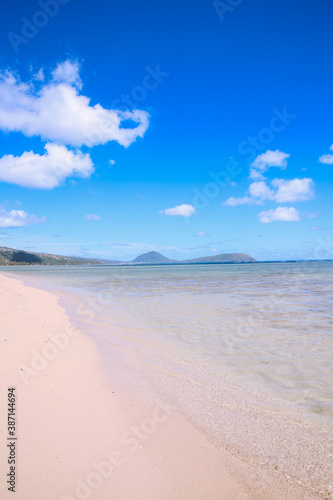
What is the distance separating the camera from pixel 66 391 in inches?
201

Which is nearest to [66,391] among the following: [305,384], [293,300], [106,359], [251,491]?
[106,359]

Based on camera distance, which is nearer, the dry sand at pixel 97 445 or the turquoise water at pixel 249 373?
the dry sand at pixel 97 445

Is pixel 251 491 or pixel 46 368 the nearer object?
pixel 251 491

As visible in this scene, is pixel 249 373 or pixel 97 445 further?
pixel 249 373

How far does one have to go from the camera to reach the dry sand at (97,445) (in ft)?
9.80

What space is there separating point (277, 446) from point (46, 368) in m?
4.65

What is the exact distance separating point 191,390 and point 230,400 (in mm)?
791

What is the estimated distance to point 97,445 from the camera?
3.64 m

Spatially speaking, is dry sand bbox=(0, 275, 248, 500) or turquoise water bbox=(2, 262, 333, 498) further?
turquoise water bbox=(2, 262, 333, 498)

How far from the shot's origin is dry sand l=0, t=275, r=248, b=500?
299 centimetres

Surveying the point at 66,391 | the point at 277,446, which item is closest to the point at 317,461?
the point at 277,446

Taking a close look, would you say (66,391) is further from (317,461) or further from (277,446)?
(317,461)

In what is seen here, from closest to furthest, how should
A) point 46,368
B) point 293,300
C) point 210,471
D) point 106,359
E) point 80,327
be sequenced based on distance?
point 210,471, point 46,368, point 106,359, point 80,327, point 293,300

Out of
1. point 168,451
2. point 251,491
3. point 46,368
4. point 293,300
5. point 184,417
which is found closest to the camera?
point 251,491
